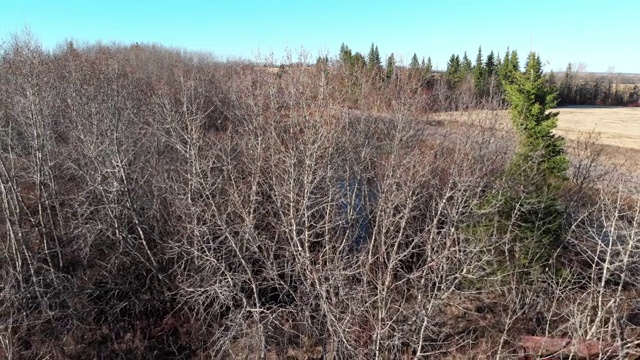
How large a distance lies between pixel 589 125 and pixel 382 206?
49.3 m

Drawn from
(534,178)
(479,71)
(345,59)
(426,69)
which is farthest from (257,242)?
(479,71)

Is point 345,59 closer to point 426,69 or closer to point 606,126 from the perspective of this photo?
point 426,69

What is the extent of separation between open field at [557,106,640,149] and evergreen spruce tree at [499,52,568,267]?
58.5 ft

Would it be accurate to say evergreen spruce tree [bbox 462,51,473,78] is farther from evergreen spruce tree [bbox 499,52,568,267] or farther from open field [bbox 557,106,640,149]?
evergreen spruce tree [bbox 499,52,568,267]

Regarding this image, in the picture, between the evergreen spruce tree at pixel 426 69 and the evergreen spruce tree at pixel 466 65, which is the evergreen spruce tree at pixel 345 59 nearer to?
the evergreen spruce tree at pixel 426 69

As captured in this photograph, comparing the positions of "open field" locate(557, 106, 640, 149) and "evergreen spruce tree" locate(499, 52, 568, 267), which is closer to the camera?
"evergreen spruce tree" locate(499, 52, 568, 267)

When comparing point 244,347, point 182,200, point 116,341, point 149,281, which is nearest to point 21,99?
point 182,200

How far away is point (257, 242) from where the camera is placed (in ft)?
40.8

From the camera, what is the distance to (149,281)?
1694 cm

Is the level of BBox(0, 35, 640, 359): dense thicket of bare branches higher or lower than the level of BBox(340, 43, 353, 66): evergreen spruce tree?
lower

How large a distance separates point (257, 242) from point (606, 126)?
52981 mm

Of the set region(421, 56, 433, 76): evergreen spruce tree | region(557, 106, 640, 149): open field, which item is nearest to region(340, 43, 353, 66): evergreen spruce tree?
region(421, 56, 433, 76): evergreen spruce tree

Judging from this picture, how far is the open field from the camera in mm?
41125

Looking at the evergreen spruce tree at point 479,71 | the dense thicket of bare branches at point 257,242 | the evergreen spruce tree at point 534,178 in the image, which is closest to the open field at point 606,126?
the evergreen spruce tree at point 479,71
